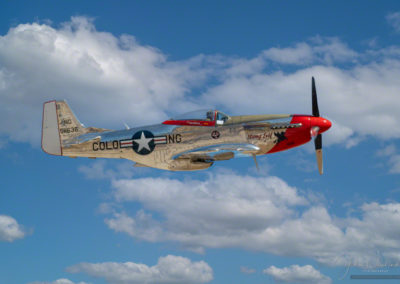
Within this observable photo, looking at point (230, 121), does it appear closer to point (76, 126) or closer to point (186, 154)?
point (186, 154)

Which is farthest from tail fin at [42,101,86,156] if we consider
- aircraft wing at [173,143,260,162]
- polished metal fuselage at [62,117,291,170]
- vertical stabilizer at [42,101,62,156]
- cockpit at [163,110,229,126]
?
aircraft wing at [173,143,260,162]

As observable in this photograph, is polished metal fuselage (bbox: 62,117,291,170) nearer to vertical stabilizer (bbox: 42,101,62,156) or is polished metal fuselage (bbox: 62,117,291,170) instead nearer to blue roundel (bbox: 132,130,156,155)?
Result: blue roundel (bbox: 132,130,156,155)

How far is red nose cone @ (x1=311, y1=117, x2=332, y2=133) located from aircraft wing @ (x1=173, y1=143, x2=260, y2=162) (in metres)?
2.98

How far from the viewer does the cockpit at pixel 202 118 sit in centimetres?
1931

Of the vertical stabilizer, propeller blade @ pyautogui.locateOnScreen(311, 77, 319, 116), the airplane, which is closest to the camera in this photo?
the airplane

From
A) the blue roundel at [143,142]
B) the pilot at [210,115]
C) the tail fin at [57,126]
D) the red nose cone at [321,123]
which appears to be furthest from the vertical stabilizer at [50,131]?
the red nose cone at [321,123]

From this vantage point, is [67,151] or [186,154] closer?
[186,154]

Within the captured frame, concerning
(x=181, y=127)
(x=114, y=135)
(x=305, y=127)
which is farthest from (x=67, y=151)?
(x=305, y=127)

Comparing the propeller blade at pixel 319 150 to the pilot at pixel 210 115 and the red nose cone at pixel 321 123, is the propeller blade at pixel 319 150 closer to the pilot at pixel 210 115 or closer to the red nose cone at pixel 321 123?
the red nose cone at pixel 321 123

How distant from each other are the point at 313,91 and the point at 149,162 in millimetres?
8381

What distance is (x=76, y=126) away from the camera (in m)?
21.9

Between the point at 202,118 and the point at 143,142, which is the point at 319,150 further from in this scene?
the point at 143,142

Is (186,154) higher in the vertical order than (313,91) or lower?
lower

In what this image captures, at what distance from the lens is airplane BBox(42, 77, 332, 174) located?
1894 centimetres
